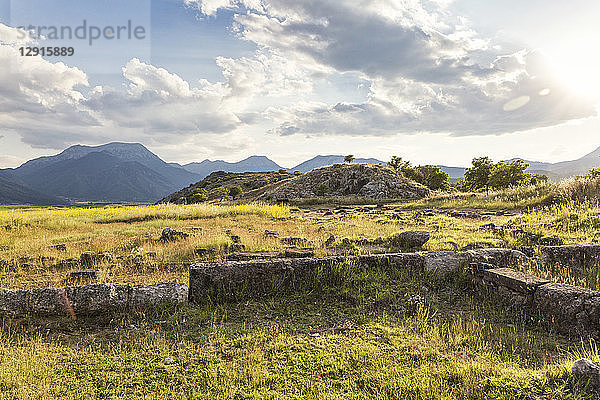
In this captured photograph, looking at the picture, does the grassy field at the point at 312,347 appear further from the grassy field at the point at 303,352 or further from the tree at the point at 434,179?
the tree at the point at 434,179

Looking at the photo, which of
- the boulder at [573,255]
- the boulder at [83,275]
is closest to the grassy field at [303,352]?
the boulder at [83,275]

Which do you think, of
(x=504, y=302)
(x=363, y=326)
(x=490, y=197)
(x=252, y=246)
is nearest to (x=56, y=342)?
(x=363, y=326)

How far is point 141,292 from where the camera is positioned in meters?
5.82

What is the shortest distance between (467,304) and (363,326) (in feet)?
7.44

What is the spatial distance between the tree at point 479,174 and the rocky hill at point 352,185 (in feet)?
63.3

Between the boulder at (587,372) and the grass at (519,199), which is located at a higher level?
the grass at (519,199)

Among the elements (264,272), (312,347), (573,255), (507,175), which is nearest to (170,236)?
(264,272)

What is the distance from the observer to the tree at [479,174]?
2537 inches

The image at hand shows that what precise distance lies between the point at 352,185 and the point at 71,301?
49.3m

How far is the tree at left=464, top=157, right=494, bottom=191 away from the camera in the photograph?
64438 millimetres

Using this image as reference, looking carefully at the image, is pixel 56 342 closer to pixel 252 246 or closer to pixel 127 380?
pixel 127 380

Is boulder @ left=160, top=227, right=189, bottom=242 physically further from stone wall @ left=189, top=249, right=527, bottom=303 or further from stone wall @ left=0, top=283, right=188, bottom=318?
stone wall @ left=0, top=283, right=188, bottom=318

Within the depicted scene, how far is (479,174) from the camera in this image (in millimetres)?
65375

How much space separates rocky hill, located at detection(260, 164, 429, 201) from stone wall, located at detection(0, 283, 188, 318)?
40832mm
